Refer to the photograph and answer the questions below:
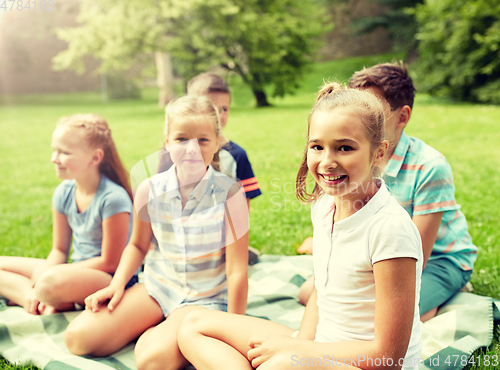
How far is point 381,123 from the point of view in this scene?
1.42 meters

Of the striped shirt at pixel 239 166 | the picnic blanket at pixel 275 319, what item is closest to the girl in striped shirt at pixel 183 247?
the picnic blanket at pixel 275 319

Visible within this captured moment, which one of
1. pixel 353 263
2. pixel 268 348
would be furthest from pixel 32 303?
pixel 353 263

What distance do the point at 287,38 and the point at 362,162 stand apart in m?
14.3

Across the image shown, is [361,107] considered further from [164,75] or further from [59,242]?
[164,75]

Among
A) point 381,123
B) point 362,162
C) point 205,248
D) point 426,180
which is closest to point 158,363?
point 205,248

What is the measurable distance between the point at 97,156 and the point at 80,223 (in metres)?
0.39

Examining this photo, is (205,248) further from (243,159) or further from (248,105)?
(248,105)

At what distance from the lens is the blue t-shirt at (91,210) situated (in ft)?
7.69

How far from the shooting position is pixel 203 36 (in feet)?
46.6

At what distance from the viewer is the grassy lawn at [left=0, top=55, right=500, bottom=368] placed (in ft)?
11.7

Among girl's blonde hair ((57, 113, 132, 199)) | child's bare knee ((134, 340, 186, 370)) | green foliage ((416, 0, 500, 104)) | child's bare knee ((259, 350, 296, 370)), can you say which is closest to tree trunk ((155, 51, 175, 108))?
green foliage ((416, 0, 500, 104))

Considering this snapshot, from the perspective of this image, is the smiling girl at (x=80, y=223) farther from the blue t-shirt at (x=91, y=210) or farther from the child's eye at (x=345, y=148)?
the child's eye at (x=345, y=148)

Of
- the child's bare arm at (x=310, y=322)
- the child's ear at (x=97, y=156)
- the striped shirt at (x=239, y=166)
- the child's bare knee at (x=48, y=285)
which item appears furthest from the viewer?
the striped shirt at (x=239, y=166)

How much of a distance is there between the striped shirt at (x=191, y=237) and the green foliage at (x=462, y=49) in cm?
1132
